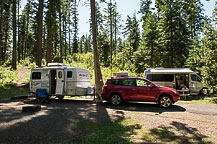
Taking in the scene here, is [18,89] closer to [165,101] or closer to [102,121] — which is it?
[102,121]

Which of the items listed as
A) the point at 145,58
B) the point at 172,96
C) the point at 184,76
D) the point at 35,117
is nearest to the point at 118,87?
the point at 172,96

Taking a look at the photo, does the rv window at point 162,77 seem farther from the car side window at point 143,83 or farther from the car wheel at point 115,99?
the car wheel at point 115,99

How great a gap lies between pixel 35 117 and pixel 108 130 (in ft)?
11.7

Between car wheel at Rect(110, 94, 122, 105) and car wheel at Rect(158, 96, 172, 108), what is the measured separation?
2.63 meters

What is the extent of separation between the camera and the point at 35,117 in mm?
7004

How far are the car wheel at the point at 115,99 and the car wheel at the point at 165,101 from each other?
2.63 m

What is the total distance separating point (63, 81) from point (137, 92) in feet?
18.2

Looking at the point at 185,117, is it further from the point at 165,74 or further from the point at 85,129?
the point at 165,74

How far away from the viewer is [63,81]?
38.1ft

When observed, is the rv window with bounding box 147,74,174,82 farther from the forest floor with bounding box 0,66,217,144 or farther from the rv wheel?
the forest floor with bounding box 0,66,217,144

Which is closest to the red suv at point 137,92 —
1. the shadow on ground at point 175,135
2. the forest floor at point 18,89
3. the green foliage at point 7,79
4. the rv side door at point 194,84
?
the shadow on ground at point 175,135

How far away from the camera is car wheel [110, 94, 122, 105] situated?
10398mm

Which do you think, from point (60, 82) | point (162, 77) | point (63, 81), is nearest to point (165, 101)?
point (162, 77)

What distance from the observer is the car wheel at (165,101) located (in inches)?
385
